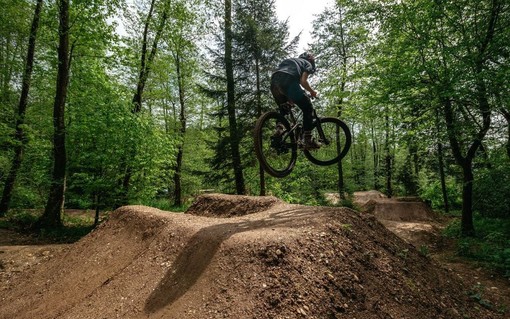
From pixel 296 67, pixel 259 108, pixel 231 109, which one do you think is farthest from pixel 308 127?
pixel 231 109

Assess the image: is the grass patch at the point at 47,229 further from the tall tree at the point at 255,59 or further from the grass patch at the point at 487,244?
the grass patch at the point at 487,244

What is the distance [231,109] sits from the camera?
13.9 meters

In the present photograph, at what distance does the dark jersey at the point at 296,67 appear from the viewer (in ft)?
16.6

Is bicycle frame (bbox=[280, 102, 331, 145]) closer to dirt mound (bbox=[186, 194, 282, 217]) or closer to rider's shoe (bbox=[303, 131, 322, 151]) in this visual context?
rider's shoe (bbox=[303, 131, 322, 151])

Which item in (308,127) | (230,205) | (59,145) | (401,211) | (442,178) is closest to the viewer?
(308,127)

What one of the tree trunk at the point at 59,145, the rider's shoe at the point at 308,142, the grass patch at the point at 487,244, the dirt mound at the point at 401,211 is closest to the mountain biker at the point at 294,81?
the rider's shoe at the point at 308,142

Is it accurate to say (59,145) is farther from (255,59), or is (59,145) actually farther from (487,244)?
(487,244)

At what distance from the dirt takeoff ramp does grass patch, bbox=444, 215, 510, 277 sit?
297cm

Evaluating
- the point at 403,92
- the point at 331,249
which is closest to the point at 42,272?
the point at 331,249

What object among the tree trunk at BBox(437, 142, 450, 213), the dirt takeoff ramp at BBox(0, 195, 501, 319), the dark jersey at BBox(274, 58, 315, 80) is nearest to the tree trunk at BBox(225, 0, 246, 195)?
the dirt takeoff ramp at BBox(0, 195, 501, 319)

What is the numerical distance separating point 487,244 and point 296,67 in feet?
28.6

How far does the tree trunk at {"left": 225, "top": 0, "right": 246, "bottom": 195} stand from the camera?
13688mm

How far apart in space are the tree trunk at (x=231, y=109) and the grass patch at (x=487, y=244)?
890 centimetres

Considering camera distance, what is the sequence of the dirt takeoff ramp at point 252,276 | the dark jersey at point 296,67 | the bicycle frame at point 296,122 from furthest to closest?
1. the bicycle frame at point 296,122
2. the dark jersey at point 296,67
3. the dirt takeoff ramp at point 252,276
